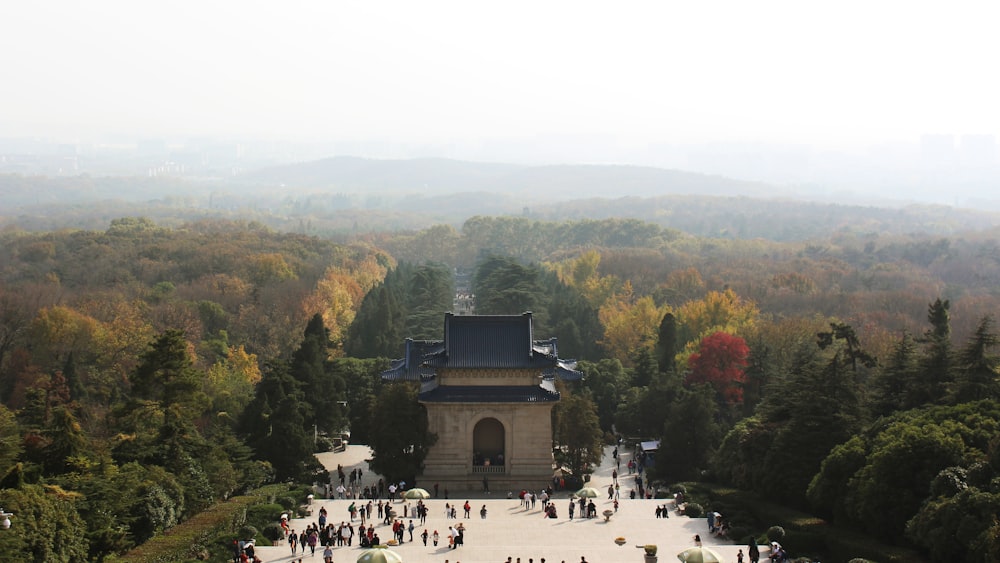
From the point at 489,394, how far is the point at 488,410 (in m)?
0.68

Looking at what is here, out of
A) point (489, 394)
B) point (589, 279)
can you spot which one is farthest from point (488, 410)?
point (589, 279)

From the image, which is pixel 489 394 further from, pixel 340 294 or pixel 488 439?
pixel 340 294

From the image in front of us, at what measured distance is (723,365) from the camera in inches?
2559

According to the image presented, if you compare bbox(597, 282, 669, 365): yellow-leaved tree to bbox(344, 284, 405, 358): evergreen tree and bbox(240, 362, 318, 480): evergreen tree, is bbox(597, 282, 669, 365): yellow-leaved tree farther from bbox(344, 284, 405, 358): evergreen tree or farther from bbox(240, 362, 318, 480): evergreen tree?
bbox(240, 362, 318, 480): evergreen tree

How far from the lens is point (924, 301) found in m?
96.0

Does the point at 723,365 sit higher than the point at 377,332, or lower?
higher

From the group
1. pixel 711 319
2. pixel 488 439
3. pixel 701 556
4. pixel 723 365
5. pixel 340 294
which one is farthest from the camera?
pixel 340 294

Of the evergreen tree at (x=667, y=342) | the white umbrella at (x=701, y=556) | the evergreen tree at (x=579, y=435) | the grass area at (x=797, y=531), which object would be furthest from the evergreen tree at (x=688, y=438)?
the white umbrella at (x=701, y=556)

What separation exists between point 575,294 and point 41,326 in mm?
45755

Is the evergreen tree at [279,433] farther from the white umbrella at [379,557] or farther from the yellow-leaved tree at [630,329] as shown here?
the yellow-leaved tree at [630,329]

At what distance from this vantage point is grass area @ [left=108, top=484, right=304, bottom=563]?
36.6m

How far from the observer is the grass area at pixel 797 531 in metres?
37.1

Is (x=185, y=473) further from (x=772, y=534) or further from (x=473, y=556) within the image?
(x=772, y=534)

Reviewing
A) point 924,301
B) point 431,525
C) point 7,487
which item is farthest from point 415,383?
point 924,301
